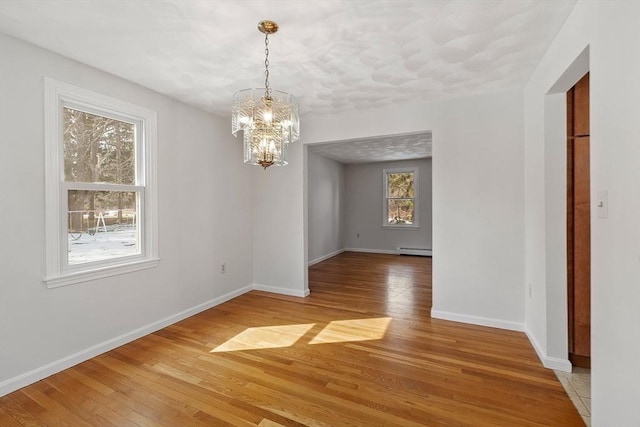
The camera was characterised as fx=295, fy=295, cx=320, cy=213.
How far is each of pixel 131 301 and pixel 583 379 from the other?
12.8 ft

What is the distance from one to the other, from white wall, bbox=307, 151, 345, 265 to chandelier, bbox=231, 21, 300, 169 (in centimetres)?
395

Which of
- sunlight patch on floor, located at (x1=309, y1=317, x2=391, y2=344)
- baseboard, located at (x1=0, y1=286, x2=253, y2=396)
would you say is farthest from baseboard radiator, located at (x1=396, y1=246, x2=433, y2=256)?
baseboard, located at (x1=0, y1=286, x2=253, y2=396)

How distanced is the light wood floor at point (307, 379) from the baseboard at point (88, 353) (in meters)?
0.07

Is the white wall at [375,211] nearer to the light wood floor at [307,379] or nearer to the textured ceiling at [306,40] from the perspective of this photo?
the light wood floor at [307,379]

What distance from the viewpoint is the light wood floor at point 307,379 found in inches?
72.2

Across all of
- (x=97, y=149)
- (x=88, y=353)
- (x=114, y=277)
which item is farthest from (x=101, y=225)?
(x=88, y=353)

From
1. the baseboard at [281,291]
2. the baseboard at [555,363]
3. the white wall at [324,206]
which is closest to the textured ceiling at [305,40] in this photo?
the baseboard at [555,363]

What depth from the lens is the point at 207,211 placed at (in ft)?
12.3

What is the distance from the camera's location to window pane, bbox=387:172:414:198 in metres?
7.70

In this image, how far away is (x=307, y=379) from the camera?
7.27 feet

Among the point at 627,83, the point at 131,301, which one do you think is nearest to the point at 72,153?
the point at 131,301

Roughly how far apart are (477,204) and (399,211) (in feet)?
15.2

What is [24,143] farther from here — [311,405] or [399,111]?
[399,111]

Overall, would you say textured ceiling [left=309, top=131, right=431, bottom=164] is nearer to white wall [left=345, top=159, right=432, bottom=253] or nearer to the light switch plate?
white wall [left=345, top=159, right=432, bottom=253]
